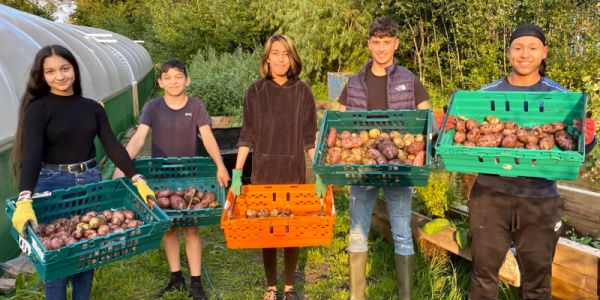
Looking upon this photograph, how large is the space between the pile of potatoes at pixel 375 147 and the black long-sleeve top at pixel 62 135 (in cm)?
126

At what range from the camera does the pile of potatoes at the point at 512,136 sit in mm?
2541

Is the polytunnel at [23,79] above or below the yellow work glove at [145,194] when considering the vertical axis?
above

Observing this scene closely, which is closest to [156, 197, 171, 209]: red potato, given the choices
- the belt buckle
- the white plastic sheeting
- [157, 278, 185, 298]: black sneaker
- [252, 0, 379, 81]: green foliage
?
the belt buckle

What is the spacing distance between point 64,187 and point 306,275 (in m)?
2.18


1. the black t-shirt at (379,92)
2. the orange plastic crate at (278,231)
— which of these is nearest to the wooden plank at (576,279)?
the black t-shirt at (379,92)

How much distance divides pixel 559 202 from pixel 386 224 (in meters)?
1.90

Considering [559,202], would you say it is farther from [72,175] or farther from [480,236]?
[72,175]

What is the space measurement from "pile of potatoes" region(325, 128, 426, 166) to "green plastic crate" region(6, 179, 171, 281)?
1.09 meters

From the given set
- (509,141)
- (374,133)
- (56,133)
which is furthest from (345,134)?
(56,133)

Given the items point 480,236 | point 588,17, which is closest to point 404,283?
point 480,236

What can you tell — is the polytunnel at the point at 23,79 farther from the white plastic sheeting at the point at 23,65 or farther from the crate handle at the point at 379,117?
the crate handle at the point at 379,117

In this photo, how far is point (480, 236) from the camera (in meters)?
2.81

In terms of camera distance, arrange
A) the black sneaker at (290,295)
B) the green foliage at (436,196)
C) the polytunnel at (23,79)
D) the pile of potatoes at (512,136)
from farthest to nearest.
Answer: the polytunnel at (23,79) < the green foliage at (436,196) < the black sneaker at (290,295) < the pile of potatoes at (512,136)

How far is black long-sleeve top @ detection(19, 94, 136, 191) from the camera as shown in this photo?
271 centimetres
